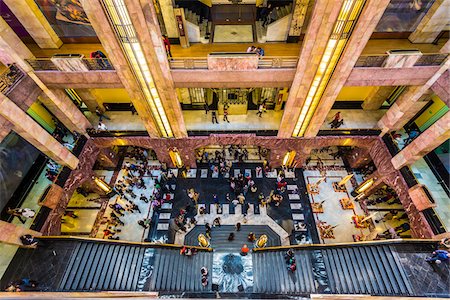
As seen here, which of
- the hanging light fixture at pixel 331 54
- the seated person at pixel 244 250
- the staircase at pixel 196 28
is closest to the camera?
the hanging light fixture at pixel 331 54

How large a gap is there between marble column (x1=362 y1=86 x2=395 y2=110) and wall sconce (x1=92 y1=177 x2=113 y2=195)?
816 inches

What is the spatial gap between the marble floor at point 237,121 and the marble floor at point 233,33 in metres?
5.24

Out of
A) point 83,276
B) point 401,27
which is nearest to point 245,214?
point 83,276

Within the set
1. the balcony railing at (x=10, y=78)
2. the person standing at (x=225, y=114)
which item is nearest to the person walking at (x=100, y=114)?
the balcony railing at (x=10, y=78)

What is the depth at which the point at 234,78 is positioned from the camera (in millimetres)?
15219

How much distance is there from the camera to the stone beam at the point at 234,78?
14953mm

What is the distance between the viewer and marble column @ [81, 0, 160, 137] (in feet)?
39.5

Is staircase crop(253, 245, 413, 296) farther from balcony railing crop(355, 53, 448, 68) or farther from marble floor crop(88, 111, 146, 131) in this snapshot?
marble floor crop(88, 111, 146, 131)

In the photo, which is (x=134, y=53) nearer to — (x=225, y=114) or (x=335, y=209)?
(x=225, y=114)

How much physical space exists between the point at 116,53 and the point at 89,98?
7.39 metres

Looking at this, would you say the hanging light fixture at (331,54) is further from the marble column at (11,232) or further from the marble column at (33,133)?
the marble column at (11,232)

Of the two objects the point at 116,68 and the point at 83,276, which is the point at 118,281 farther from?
the point at 116,68

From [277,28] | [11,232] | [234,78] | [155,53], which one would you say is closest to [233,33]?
[277,28]

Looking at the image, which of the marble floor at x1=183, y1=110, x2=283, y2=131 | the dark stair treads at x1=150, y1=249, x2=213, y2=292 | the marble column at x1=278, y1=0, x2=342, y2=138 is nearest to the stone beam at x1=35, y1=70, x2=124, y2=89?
the marble floor at x1=183, y1=110, x2=283, y2=131
